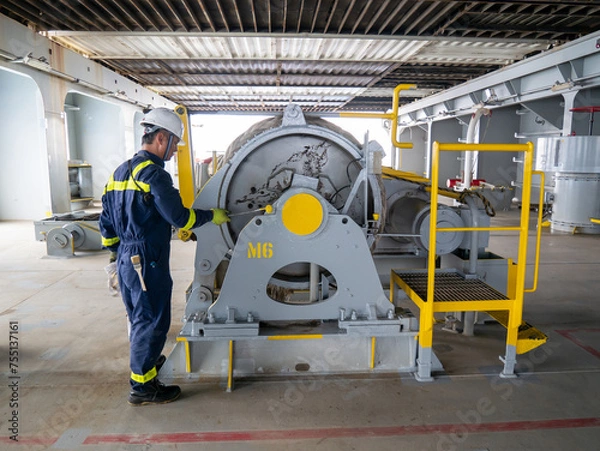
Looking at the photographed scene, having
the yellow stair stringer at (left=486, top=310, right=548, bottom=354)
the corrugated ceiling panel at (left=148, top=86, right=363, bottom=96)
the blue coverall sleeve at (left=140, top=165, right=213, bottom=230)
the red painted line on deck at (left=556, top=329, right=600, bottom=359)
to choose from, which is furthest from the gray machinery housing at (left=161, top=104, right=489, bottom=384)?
the corrugated ceiling panel at (left=148, top=86, right=363, bottom=96)

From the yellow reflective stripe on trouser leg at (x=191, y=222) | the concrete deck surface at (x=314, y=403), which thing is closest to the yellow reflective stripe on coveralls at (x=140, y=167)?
the yellow reflective stripe on trouser leg at (x=191, y=222)

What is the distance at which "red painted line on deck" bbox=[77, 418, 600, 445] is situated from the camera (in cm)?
232

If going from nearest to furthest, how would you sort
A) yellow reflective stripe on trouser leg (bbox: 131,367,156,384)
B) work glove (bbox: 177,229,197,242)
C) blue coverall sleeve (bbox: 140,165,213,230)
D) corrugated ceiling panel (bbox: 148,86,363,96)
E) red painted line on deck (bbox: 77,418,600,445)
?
red painted line on deck (bbox: 77,418,600,445), blue coverall sleeve (bbox: 140,165,213,230), yellow reflective stripe on trouser leg (bbox: 131,367,156,384), work glove (bbox: 177,229,197,242), corrugated ceiling panel (bbox: 148,86,363,96)

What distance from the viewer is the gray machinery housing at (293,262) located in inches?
111

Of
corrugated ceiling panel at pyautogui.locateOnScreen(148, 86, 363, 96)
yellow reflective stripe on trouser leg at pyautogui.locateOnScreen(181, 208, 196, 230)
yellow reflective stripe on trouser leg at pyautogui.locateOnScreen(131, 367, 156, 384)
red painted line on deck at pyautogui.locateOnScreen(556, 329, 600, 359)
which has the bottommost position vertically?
red painted line on deck at pyautogui.locateOnScreen(556, 329, 600, 359)

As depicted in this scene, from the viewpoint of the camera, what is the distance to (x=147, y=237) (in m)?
2.58

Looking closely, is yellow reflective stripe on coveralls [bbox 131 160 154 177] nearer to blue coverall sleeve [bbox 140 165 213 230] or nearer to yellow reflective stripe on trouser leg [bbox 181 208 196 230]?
blue coverall sleeve [bbox 140 165 213 230]

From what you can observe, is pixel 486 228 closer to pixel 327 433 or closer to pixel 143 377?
pixel 327 433

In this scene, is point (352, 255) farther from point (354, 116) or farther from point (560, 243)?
point (560, 243)

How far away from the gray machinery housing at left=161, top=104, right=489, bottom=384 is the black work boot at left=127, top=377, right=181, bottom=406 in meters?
0.23

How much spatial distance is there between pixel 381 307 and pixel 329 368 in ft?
1.76

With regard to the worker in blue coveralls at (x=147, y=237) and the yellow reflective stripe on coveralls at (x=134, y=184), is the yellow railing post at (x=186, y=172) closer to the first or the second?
the worker in blue coveralls at (x=147, y=237)

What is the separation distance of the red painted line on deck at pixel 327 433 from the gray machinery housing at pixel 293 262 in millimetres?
574

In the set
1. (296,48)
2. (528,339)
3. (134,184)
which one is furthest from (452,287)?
(296,48)
